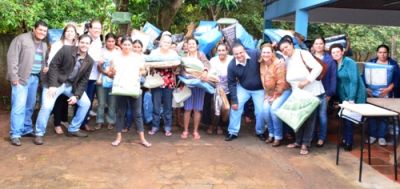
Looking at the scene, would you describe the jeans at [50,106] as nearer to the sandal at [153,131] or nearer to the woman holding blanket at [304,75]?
the sandal at [153,131]

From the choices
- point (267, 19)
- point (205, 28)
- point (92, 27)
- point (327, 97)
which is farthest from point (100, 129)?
point (267, 19)

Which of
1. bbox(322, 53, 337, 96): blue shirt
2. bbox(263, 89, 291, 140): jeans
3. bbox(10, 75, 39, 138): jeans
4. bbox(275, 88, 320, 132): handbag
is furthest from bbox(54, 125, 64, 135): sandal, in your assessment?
bbox(322, 53, 337, 96): blue shirt

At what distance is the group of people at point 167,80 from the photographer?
535 cm

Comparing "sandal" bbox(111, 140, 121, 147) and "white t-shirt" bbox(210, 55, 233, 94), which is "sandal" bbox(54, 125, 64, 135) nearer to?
"sandal" bbox(111, 140, 121, 147)

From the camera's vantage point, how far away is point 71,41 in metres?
5.63

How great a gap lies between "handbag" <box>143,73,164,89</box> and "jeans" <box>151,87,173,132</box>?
131 mm

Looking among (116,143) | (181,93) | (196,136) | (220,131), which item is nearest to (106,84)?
(116,143)

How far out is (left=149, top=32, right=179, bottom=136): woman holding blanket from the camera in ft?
18.9

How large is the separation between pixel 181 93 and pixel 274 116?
1315 millimetres

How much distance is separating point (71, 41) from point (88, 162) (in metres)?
1.76

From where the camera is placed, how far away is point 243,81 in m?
5.84

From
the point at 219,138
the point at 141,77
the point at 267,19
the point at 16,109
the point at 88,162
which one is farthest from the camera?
the point at 267,19

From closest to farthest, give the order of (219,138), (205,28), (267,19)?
1. (219,138)
2. (205,28)
3. (267,19)

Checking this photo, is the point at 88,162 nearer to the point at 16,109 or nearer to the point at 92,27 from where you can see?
the point at 16,109
